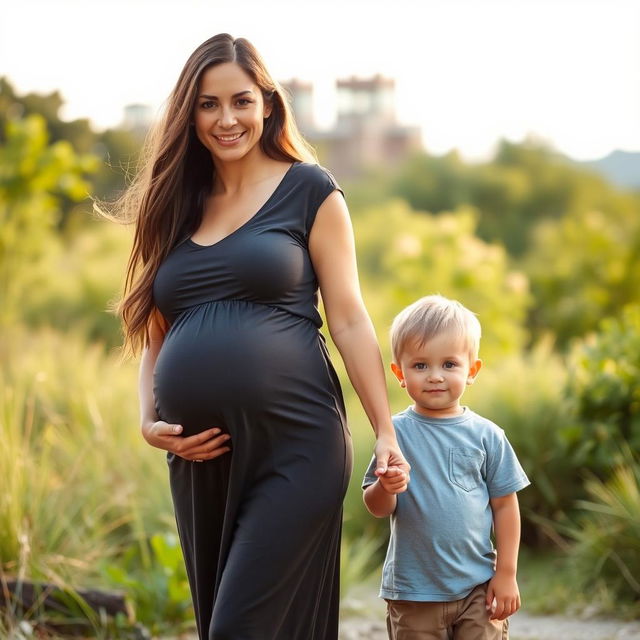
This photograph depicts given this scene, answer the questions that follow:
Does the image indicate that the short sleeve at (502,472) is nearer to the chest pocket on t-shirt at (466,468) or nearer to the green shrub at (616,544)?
the chest pocket on t-shirt at (466,468)

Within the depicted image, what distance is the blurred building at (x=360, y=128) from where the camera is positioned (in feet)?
193

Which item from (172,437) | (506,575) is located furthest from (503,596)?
(172,437)

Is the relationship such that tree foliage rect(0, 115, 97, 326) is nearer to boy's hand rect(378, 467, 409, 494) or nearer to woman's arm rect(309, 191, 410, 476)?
woman's arm rect(309, 191, 410, 476)

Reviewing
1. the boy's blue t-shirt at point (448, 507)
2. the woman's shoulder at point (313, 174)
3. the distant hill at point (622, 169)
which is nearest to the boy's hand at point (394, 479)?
the boy's blue t-shirt at point (448, 507)

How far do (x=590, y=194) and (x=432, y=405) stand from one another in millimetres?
31342

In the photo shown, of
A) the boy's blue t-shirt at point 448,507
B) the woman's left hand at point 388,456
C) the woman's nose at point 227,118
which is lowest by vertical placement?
the boy's blue t-shirt at point 448,507

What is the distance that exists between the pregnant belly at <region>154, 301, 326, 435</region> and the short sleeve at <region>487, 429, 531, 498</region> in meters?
0.55

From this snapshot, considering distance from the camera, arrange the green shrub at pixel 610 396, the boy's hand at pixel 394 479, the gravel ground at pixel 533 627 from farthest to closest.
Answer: the green shrub at pixel 610 396
the gravel ground at pixel 533 627
the boy's hand at pixel 394 479

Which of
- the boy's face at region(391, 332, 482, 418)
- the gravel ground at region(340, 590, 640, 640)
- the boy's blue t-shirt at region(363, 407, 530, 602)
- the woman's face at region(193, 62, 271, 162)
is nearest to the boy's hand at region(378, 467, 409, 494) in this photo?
the boy's blue t-shirt at region(363, 407, 530, 602)

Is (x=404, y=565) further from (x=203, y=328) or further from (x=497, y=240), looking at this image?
(x=497, y=240)

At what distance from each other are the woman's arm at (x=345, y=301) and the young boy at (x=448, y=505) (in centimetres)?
10

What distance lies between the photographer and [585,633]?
4.81 meters

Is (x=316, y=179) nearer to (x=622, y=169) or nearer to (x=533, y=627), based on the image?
(x=533, y=627)

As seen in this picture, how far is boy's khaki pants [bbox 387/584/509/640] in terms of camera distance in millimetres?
2861
